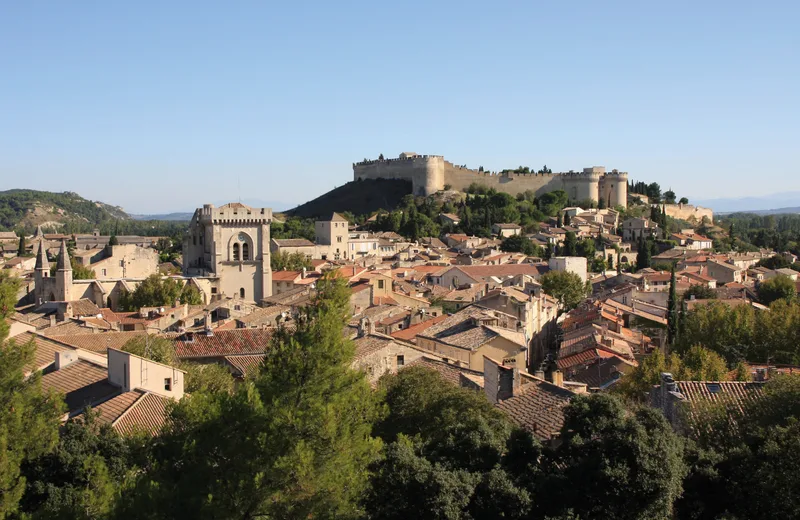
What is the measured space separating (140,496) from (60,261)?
3300 cm

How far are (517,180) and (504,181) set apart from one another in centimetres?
195

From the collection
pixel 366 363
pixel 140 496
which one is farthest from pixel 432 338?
pixel 140 496

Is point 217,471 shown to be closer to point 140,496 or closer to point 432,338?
point 140,496

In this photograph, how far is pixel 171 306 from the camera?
130 ft

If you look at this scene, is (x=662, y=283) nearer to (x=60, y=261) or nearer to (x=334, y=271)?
(x=60, y=261)

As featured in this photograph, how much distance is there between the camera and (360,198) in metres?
131

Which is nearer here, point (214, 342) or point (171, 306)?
point (214, 342)

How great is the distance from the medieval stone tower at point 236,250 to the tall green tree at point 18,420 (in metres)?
33.1

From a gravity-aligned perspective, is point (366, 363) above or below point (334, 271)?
below

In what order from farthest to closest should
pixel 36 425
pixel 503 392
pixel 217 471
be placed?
1. pixel 503 392
2. pixel 36 425
3. pixel 217 471

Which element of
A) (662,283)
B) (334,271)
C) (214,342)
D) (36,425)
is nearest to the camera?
(36,425)

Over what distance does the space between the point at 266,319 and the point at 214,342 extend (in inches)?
303

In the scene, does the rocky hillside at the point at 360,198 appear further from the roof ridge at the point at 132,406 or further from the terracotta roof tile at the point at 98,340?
the roof ridge at the point at 132,406

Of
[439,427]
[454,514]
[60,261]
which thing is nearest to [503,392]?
[439,427]
